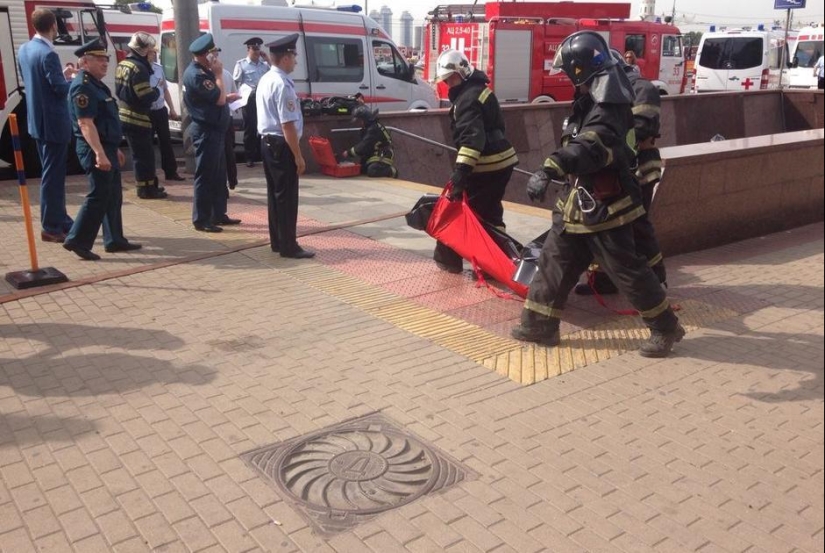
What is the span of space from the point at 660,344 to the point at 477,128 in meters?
2.11

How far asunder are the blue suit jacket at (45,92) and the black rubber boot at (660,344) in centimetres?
534

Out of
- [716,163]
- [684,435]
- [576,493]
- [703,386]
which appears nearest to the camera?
[576,493]

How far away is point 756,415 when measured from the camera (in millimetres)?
4023

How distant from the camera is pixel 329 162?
37.1 feet

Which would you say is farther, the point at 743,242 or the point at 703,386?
the point at 743,242

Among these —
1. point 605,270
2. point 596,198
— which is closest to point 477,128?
point 596,198

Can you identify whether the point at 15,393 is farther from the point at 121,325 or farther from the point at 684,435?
the point at 684,435

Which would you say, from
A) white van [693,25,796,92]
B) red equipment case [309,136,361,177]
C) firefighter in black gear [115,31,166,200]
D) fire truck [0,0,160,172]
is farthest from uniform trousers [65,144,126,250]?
white van [693,25,796,92]

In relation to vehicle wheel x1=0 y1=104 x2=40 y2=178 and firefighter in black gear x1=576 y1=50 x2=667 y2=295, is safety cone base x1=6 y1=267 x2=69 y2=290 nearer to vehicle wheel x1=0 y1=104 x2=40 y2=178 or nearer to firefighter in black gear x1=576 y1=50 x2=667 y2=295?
firefighter in black gear x1=576 y1=50 x2=667 y2=295

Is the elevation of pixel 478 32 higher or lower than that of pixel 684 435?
higher

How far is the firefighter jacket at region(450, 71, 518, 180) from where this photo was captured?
576 centimetres

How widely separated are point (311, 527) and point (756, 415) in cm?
242

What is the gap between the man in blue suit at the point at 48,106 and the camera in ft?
21.8

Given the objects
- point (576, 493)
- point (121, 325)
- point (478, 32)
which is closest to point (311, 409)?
point (576, 493)
